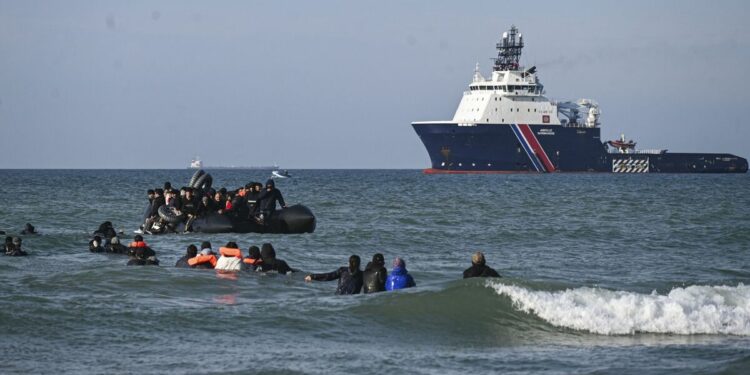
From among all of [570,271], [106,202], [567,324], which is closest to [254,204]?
[570,271]

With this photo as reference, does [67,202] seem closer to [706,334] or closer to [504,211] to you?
[504,211]

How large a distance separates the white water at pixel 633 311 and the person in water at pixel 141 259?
633cm

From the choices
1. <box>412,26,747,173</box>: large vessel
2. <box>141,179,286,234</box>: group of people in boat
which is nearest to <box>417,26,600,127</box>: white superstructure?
<box>412,26,747,173</box>: large vessel

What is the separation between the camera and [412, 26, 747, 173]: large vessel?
86.9m

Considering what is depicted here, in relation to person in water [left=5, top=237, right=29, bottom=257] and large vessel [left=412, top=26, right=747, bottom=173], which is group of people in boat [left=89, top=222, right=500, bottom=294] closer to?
person in water [left=5, top=237, right=29, bottom=257]

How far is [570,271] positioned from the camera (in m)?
18.9

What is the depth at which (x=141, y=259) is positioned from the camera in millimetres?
17094

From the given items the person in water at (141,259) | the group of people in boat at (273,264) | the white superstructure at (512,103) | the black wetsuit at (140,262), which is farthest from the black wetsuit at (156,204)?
the white superstructure at (512,103)

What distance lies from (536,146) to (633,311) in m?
77.5

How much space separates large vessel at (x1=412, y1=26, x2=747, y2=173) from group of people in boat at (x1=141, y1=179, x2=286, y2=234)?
203 ft

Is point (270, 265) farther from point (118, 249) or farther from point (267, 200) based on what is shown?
point (267, 200)

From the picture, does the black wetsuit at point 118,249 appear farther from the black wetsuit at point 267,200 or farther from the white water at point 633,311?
the white water at point 633,311

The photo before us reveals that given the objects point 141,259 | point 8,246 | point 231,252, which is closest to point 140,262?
point 141,259

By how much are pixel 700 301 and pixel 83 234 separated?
54.9ft
